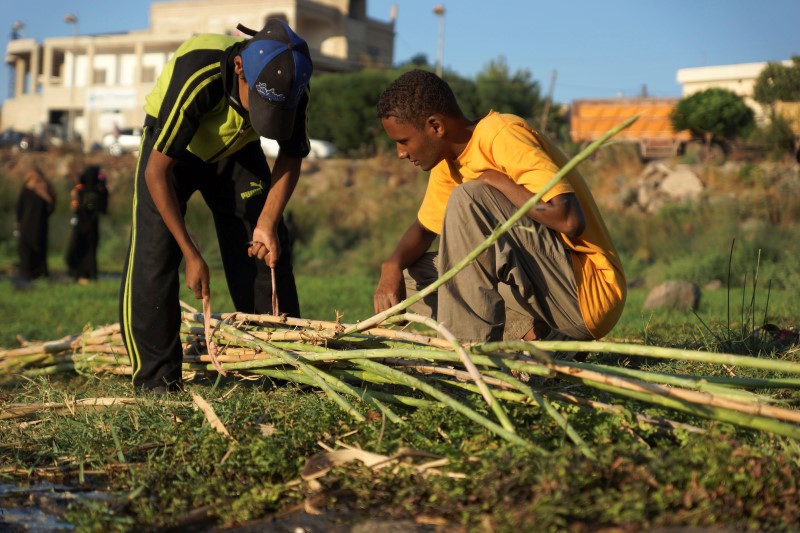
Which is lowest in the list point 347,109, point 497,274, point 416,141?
point 497,274

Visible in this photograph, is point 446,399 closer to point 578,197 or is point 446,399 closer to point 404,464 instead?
point 404,464

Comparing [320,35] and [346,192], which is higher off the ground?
[320,35]

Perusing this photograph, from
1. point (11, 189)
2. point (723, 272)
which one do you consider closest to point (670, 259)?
point (723, 272)

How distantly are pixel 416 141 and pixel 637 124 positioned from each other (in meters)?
28.2

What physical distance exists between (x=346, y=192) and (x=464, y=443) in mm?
20848

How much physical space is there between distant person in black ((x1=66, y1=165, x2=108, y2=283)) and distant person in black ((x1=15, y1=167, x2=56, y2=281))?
42 cm

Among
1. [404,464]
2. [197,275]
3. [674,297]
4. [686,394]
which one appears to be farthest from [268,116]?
[674,297]

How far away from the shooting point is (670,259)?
12992 mm

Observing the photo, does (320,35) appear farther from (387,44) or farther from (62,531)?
(62,531)

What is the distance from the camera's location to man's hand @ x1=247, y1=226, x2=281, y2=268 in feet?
13.4

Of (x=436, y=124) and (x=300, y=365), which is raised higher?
(x=436, y=124)

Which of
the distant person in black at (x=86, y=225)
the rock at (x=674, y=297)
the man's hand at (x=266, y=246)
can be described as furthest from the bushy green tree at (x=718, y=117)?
the man's hand at (x=266, y=246)

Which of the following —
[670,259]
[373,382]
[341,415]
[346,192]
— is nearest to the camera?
[341,415]

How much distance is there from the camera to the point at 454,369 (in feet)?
9.89
